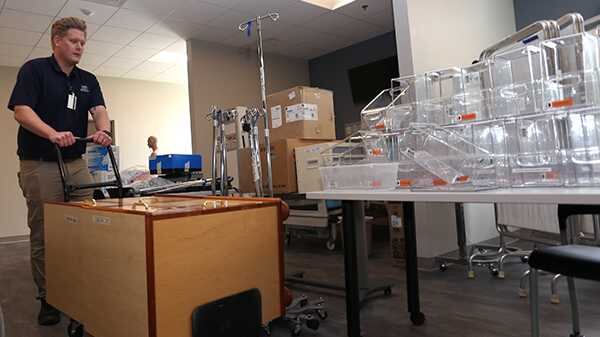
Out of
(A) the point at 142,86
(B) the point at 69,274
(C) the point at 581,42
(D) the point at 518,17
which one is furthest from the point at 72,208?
(A) the point at 142,86

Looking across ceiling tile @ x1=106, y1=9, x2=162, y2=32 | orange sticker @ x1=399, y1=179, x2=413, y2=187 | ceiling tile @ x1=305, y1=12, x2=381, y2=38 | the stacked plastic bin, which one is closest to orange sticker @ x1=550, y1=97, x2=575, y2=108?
the stacked plastic bin

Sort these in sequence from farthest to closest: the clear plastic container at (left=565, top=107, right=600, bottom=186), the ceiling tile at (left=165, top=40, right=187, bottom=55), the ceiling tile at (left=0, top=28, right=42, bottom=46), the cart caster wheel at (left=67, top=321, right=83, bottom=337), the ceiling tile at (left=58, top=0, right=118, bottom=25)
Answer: the ceiling tile at (left=165, top=40, right=187, bottom=55) < the ceiling tile at (left=0, top=28, right=42, bottom=46) < the ceiling tile at (left=58, top=0, right=118, bottom=25) < the cart caster wheel at (left=67, top=321, right=83, bottom=337) < the clear plastic container at (left=565, top=107, right=600, bottom=186)

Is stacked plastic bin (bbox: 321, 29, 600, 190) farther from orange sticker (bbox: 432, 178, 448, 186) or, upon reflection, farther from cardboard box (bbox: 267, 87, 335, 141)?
cardboard box (bbox: 267, 87, 335, 141)

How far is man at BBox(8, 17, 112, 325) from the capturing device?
1942 mm

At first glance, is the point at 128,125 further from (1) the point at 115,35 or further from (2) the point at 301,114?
(2) the point at 301,114

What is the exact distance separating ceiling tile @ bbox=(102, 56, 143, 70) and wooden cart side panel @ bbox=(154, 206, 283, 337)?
5.40m

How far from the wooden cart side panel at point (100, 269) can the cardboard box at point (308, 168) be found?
1826 millimetres

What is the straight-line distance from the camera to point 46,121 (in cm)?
203

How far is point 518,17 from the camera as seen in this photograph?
153 inches

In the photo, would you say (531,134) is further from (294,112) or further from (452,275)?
(294,112)

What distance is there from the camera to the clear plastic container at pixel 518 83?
4.09 feet

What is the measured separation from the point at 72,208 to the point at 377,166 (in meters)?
1.23

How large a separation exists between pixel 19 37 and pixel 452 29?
5.06 meters

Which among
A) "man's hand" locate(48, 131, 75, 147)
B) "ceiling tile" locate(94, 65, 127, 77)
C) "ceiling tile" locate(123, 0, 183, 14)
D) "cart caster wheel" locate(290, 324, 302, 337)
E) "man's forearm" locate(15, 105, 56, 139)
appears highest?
"ceiling tile" locate(94, 65, 127, 77)
